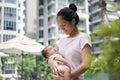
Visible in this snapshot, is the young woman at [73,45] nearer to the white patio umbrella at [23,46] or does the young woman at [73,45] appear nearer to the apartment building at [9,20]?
the white patio umbrella at [23,46]

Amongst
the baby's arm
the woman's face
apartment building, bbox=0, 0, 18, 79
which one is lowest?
apartment building, bbox=0, 0, 18, 79

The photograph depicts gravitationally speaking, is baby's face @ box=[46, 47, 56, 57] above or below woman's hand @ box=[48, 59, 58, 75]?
above

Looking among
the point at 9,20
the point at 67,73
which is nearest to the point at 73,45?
the point at 67,73

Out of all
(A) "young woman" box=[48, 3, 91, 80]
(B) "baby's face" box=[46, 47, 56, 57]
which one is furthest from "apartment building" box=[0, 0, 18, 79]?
(A) "young woman" box=[48, 3, 91, 80]

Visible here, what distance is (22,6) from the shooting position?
56656 mm

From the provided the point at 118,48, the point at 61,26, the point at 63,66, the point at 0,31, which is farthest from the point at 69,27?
the point at 0,31

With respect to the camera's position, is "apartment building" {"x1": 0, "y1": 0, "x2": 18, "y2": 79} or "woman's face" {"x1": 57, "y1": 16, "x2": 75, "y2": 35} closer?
"woman's face" {"x1": 57, "y1": 16, "x2": 75, "y2": 35}

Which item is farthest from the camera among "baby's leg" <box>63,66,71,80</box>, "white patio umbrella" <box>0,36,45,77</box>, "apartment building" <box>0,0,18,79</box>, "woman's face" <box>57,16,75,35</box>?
"apartment building" <box>0,0,18,79</box>

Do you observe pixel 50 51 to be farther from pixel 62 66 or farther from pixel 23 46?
pixel 23 46

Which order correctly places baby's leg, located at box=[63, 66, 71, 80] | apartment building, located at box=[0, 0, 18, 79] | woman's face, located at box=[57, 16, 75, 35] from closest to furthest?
baby's leg, located at box=[63, 66, 71, 80] → woman's face, located at box=[57, 16, 75, 35] → apartment building, located at box=[0, 0, 18, 79]

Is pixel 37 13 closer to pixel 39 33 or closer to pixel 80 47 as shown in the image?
pixel 39 33

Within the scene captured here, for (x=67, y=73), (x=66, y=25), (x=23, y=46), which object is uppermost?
(x=66, y=25)

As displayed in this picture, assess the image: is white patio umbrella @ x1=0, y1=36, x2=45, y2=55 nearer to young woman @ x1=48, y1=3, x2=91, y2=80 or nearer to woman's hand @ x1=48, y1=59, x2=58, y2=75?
young woman @ x1=48, y1=3, x2=91, y2=80

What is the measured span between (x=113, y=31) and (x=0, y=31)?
41.9 metres
